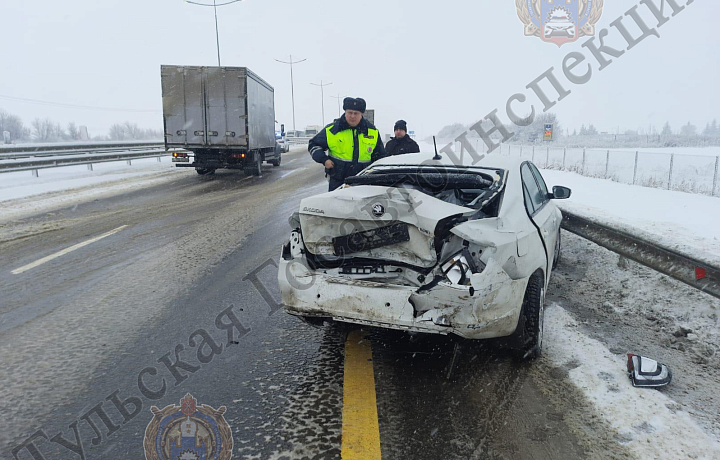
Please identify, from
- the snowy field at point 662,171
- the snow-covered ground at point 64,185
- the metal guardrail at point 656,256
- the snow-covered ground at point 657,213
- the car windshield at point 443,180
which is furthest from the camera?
the snowy field at point 662,171

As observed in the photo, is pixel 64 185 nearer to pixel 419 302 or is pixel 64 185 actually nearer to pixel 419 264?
pixel 419 264

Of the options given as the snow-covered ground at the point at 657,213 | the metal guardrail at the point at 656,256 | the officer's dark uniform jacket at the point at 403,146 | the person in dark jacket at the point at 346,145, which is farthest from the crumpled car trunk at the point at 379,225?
the officer's dark uniform jacket at the point at 403,146

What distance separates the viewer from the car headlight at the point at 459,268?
2.80 meters

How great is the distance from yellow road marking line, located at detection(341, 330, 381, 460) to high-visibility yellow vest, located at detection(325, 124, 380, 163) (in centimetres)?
270

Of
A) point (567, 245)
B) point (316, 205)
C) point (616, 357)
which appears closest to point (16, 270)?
point (316, 205)

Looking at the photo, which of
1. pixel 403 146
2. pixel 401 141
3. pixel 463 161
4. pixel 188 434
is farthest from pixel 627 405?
pixel 401 141

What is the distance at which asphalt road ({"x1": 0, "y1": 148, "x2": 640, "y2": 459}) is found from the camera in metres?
2.39

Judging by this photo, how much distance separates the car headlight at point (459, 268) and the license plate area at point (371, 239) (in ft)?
1.00

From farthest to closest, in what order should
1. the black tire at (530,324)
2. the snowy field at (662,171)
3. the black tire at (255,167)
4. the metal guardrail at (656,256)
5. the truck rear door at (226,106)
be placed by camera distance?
the black tire at (255,167) → the truck rear door at (226,106) → the snowy field at (662,171) → the metal guardrail at (656,256) → the black tire at (530,324)

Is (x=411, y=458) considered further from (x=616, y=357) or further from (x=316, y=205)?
(x=616, y=357)

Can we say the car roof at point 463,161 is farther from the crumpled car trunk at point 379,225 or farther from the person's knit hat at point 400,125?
the person's knit hat at point 400,125

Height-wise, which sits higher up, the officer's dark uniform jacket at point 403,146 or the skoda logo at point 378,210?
the officer's dark uniform jacket at point 403,146

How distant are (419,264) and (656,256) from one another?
7.68 ft

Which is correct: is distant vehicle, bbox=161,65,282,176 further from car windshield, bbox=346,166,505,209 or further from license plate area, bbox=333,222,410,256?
license plate area, bbox=333,222,410,256
